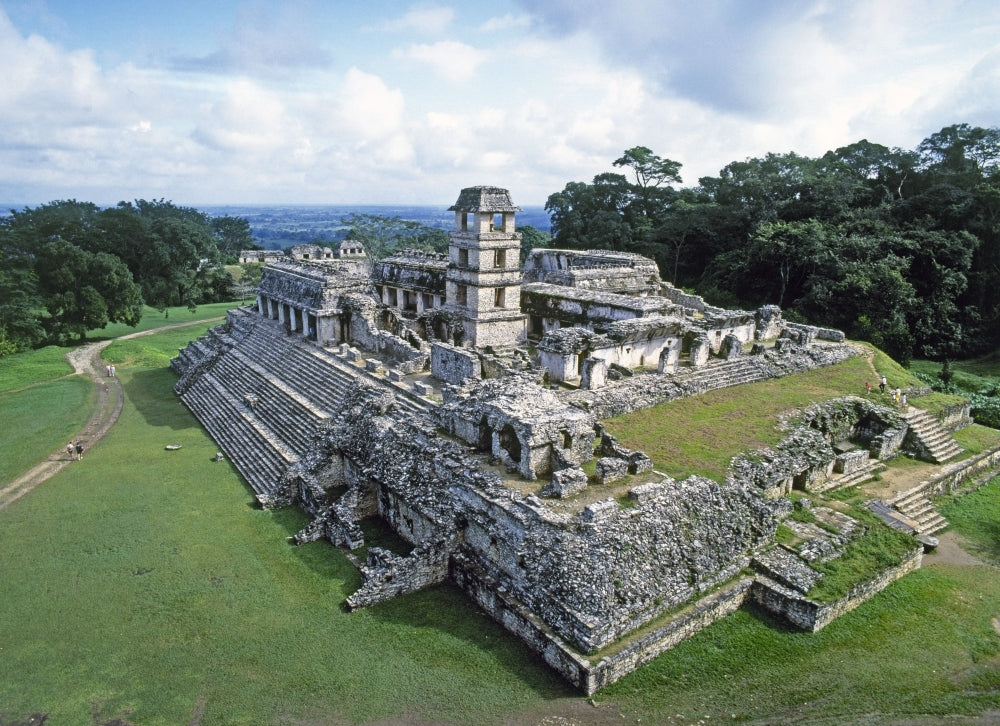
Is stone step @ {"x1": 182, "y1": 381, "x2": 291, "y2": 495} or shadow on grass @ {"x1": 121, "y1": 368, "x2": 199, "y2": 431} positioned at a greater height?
stone step @ {"x1": 182, "y1": 381, "x2": 291, "y2": 495}

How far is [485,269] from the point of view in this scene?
2205cm

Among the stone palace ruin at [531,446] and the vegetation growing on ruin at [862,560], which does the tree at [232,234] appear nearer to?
the stone palace ruin at [531,446]

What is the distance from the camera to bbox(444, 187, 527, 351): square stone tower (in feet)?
71.5

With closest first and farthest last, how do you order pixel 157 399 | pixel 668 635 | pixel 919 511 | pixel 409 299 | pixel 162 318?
1. pixel 668 635
2. pixel 919 511
3. pixel 157 399
4. pixel 409 299
5. pixel 162 318

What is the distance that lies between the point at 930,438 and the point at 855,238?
59.8 feet

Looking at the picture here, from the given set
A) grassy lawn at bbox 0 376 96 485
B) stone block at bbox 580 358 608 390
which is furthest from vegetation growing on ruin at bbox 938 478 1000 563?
grassy lawn at bbox 0 376 96 485

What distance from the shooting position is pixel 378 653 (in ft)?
34.3

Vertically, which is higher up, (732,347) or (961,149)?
(961,149)

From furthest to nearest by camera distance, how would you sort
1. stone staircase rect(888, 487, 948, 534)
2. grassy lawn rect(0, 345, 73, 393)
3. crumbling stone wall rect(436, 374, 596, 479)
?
1. grassy lawn rect(0, 345, 73, 393)
2. stone staircase rect(888, 487, 948, 534)
3. crumbling stone wall rect(436, 374, 596, 479)

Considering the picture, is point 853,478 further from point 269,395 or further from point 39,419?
point 39,419

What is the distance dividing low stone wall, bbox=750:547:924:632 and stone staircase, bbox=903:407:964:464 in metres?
6.86

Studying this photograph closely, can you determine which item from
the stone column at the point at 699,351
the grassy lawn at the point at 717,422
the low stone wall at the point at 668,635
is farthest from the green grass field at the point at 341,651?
the stone column at the point at 699,351

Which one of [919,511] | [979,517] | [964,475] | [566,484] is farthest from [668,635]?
[964,475]

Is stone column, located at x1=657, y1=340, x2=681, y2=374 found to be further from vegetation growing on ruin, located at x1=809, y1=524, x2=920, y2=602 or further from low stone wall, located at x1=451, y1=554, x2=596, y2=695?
low stone wall, located at x1=451, y1=554, x2=596, y2=695
